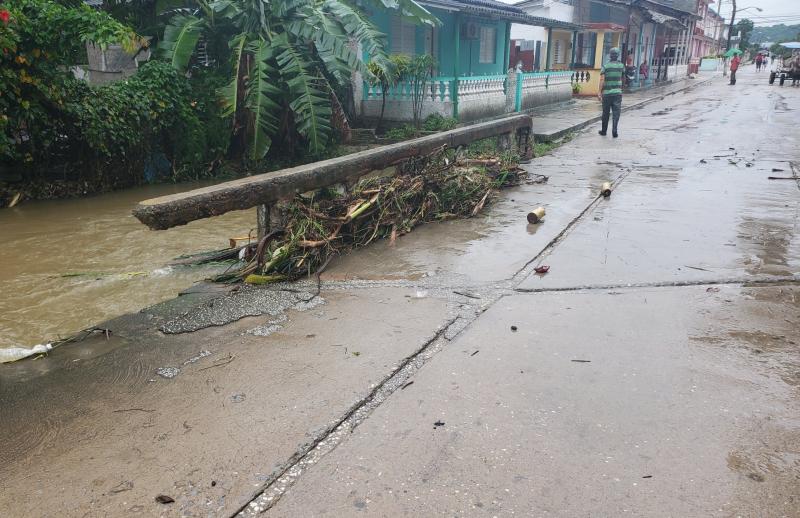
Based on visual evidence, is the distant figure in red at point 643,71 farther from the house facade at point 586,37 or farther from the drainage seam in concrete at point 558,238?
the drainage seam in concrete at point 558,238

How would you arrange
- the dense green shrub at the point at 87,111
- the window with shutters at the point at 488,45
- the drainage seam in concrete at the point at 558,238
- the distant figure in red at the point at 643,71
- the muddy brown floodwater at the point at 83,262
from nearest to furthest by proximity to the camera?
the drainage seam in concrete at the point at 558,238, the muddy brown floodwater at the point at 83,262, the dense green shrub at the point at 87,111, the window with shutters at the point at 488,45, the distant figure in red at the point at 643,71

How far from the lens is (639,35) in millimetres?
33750

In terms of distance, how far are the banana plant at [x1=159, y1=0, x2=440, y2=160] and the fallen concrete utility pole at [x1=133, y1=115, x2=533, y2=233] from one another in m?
3.73

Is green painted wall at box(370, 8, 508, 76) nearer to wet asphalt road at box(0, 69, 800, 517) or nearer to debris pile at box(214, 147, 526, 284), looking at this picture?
debris pile at box(214, 147, 526, 284)

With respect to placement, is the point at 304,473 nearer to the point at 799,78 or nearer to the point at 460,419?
the point at 460,419

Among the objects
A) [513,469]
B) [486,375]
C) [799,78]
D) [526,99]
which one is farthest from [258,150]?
[799,78]

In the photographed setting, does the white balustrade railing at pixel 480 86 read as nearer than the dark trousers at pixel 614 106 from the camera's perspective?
No

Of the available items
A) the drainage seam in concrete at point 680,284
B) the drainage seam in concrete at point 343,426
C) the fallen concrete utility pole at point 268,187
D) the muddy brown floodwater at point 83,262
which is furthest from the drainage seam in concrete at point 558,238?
the muddy brown floodwater at point 83,262

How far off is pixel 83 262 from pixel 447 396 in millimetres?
5194

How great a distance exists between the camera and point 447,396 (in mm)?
2979

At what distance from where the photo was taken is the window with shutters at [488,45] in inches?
835

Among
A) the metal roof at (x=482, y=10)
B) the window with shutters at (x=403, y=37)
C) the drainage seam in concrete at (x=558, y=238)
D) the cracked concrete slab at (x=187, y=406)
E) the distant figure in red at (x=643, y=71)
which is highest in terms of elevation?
the metal roof at (x=482, y=10)

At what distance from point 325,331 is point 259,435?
3.85 feet

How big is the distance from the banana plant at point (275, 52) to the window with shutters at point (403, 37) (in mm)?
5160
